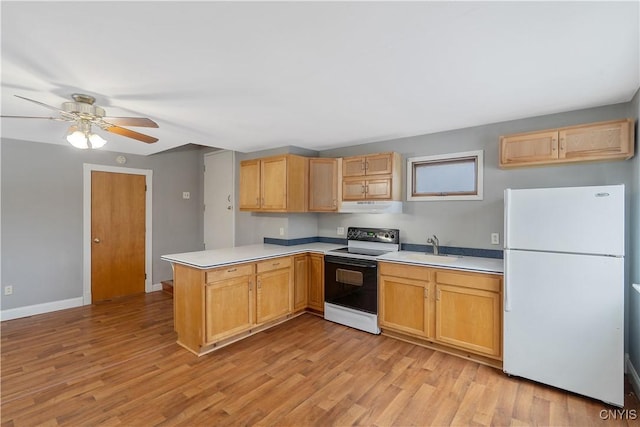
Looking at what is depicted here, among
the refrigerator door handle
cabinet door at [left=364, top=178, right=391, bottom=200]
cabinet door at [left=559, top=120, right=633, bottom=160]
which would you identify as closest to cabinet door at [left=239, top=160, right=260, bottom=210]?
cabinet door at [left=364, top=178, right=391, bottom=200]

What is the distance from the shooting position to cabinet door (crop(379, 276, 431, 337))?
9.88ft

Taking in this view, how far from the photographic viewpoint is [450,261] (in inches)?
119

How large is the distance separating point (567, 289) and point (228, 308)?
2.96m

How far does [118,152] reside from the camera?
4.59 metres

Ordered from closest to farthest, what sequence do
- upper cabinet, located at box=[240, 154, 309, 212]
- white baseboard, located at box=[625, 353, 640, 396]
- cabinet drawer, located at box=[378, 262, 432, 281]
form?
white baseboard, located at box=[625, 353, 640, 396] < cabinet drawer, located at box=[378, 262, 432, 281] < upper cabinet, located at box=[240, 154, 309, 212]

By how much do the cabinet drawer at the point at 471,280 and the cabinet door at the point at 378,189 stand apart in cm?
115

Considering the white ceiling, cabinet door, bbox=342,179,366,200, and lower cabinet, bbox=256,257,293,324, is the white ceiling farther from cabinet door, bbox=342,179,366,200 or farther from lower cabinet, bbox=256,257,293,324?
lower cabinet, bbox=256,257,293,324

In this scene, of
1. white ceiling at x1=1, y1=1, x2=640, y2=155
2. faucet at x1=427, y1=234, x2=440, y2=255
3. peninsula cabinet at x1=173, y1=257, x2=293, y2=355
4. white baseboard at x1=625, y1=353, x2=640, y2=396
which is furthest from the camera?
faucet at x1=427, y1=234, x2=440, y2=255

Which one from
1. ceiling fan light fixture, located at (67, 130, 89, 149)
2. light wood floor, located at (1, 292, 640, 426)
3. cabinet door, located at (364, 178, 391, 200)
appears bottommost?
light wood floor, located at (1, 292, 640, 426)

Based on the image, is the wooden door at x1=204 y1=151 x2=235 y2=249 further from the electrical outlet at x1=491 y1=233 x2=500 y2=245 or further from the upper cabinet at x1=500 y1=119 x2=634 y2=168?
the upper cabinet at x1=500 y1=119 x2=634 y2=168

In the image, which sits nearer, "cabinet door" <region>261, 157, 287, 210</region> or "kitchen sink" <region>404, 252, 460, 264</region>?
"kitchen sink" <region>404, 252, 460, 264</region>

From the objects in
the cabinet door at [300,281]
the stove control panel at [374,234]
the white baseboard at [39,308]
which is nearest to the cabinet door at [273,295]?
the cabinet door at [300,281]

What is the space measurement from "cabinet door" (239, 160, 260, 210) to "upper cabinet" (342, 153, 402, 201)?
1.27 metres

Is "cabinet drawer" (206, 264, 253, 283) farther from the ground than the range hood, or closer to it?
closer to it
